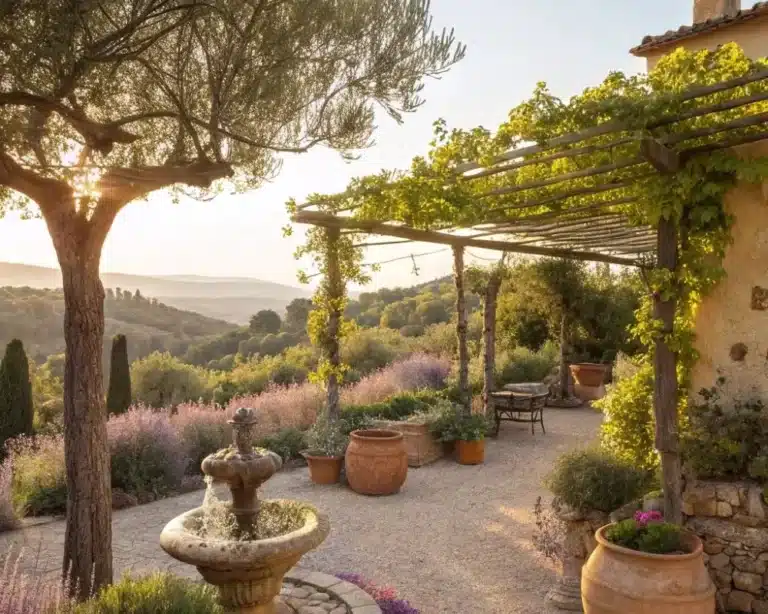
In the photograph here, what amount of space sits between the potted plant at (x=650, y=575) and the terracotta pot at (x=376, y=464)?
3.51m

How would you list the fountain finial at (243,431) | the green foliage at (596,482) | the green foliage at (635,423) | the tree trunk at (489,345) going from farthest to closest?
the tree trunk at (489,345), the green foliage at (635,423), the green foliage at (596,482), the fountain finial at (243,431)

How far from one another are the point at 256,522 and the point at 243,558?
2.11ft

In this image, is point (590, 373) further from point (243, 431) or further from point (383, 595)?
point (243, 431)

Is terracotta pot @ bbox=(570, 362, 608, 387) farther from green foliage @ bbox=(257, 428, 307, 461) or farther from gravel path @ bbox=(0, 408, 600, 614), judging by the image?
green foliage @ bbox=(257, 428, 307, 461)

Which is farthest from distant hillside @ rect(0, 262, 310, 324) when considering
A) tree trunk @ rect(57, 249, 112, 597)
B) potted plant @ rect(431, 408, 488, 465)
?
potted plant @ rect(431, 408, 488, 465)

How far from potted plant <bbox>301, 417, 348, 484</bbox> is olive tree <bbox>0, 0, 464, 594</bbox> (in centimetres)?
358

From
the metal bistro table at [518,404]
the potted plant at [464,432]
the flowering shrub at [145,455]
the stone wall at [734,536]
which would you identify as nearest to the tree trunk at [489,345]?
the metal bistro table at [518,404]

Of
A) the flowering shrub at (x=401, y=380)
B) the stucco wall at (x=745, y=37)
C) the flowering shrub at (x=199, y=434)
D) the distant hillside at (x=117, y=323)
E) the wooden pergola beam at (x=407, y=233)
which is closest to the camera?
the wooden pergola beam at (x=407, y=233)

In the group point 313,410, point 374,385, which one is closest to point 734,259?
point 313,410

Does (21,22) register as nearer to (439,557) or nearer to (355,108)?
(355,108)

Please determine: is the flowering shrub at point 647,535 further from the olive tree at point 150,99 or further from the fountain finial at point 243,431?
the olive tree at point 150,99

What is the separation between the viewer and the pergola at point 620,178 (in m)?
3.96

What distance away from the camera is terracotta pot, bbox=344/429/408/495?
7082 mm

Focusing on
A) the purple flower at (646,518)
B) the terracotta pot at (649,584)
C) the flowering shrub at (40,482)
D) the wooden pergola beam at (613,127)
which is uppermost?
the wooden pergola beam at (613,127)
